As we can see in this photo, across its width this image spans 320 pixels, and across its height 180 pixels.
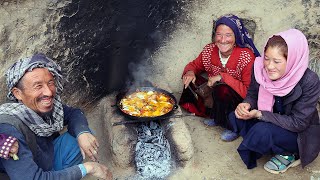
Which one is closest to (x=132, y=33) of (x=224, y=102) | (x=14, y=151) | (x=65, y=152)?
(x=224, y=102)

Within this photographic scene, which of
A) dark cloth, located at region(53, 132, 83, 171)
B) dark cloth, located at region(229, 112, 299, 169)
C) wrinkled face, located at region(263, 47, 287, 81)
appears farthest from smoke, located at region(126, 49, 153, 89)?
wrinkled face, located at region(263, 47, 287, 81)

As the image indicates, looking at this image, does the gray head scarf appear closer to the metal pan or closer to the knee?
the metal pan

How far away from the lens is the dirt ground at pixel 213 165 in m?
4.02

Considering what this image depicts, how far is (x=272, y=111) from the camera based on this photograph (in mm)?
3998

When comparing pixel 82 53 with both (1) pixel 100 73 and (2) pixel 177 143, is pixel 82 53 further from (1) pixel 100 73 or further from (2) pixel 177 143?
(2) pixel 177 143

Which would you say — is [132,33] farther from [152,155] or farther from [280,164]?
[280,164]

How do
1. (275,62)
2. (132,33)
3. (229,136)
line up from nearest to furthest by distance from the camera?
(275,62)
(229,136)
(132,33)

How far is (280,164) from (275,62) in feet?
3.63

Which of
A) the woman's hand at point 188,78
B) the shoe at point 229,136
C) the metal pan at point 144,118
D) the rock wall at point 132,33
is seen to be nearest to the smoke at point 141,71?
the rock wall at point 132,33

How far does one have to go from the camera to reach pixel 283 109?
3957 millimetres

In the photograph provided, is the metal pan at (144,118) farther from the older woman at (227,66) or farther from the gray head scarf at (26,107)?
the gray head scarf at (26,107)

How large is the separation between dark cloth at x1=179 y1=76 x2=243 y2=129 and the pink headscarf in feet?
1.76

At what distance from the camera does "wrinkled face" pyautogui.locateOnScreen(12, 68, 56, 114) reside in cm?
297

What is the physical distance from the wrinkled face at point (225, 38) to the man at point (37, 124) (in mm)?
1842
